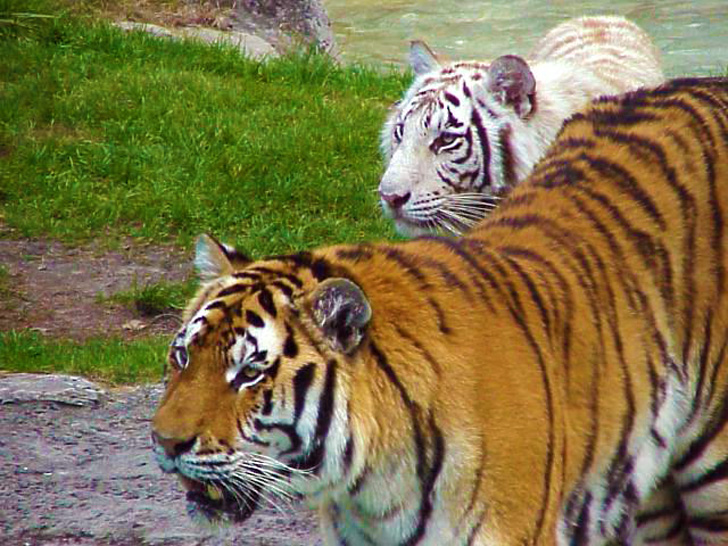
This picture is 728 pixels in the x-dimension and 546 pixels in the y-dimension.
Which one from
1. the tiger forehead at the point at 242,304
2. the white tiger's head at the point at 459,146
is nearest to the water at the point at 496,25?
the white tiger's head at the point at 459,146

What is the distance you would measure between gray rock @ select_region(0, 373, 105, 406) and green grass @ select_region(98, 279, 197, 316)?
1.18m

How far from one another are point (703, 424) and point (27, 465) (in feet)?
7.22

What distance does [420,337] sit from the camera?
3021mm

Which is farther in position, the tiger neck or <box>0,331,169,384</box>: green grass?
<box>0,331,169,384</box>: green grass

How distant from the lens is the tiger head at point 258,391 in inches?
112

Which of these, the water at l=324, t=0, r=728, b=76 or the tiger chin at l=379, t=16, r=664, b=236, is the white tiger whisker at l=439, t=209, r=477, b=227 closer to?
the tiger chin at l=379, t=16, r=664, b=236

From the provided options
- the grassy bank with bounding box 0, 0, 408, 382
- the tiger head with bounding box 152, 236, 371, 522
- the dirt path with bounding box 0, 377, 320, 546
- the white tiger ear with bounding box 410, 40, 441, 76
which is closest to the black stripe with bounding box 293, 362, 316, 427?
the tiger head with bounding box 152, 236, 371, 522

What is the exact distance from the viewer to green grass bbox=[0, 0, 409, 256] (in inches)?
297

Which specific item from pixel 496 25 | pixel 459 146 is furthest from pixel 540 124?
pixel 496 25

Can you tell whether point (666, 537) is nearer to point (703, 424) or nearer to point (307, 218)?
point (703, 424)

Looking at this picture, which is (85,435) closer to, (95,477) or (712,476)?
(95,477)

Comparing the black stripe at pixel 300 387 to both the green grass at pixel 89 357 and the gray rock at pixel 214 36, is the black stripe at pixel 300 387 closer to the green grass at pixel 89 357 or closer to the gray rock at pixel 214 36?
the green grass at pixel 89 357

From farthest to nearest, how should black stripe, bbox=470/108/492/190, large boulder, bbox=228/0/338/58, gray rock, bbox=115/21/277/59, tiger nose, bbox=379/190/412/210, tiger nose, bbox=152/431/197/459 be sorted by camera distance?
large boulder, bbox=228/0/338/58, gray rock, bbox=115/21/277/59, black stripe, bbox=470/108/492/190, tiger nose, bbox=379/190/412/210, tiger nose, bbox=152/431/197/459

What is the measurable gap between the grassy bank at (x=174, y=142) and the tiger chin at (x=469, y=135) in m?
1.38
